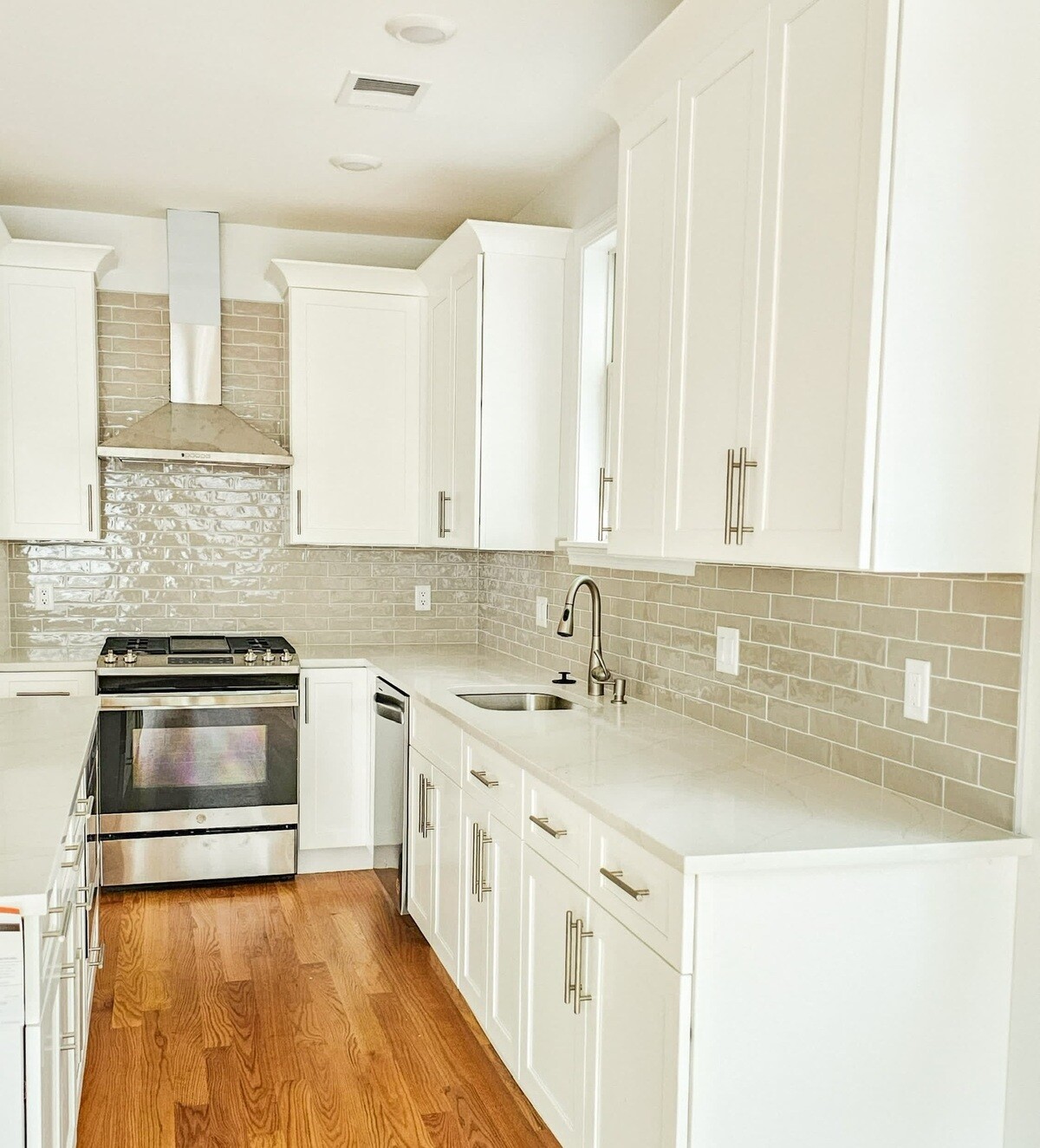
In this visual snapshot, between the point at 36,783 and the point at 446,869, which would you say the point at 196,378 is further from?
the point at 36,783

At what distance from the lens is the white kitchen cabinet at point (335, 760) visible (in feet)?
14.4

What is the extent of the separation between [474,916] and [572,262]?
229 cm

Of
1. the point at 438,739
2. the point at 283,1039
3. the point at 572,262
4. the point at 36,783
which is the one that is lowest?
the point at 283,1039

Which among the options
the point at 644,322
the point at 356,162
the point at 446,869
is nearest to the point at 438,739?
the point at 446,869

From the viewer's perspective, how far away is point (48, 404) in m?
4.32

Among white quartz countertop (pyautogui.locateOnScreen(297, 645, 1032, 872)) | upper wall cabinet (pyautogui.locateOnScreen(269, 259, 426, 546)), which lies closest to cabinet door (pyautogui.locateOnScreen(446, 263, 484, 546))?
upper wall cabinet (pyautogui.locateOnScreen(269, 259, 426, 546))

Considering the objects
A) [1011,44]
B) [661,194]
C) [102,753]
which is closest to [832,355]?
[1011,44]

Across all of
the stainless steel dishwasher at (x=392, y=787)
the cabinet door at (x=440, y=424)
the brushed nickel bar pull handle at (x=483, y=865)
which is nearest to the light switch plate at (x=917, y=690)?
the brushed nickel bar pull handle at (x=483, y=865)

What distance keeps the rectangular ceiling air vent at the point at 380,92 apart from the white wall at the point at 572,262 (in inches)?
27.6

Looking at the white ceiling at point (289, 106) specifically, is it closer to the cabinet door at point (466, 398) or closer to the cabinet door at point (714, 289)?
the cabinet door at point (466, 398)

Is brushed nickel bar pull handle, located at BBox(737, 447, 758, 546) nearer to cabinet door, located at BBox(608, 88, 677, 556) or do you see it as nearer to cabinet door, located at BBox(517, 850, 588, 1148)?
cabinet door, located at BBox(608, 88, 677, 556)

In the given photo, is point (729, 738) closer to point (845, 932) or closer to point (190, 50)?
point (845, 932)

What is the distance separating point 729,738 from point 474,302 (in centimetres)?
199

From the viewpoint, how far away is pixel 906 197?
1.70 metres
